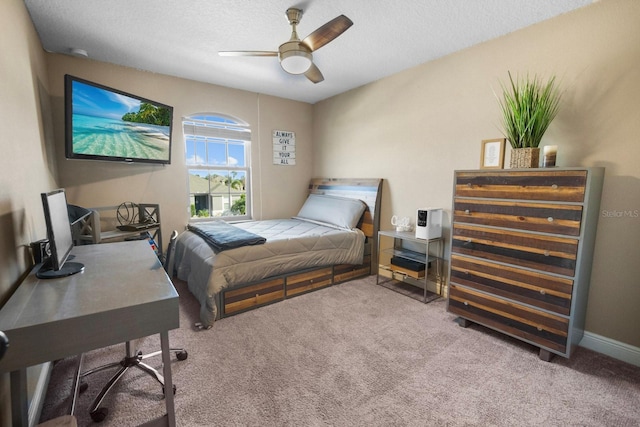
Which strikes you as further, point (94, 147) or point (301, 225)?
point (301, 225)

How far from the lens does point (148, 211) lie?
345 cm

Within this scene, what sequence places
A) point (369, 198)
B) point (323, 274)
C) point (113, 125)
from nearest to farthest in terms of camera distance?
point (113, 125) → point (323, 274) → point (369, 198)

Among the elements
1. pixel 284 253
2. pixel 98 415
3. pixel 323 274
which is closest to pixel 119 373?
pixel 98 415

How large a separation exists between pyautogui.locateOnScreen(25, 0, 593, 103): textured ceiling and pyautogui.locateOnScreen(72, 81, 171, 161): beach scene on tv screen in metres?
0.50

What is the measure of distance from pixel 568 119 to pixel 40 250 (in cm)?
373

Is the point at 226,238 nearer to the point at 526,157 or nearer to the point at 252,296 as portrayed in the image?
the point at 252,296

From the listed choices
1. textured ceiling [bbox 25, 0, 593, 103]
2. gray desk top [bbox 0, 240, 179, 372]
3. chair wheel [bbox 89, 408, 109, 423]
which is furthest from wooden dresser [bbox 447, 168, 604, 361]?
chair wheel [bbox 89, 408, 109, 423]

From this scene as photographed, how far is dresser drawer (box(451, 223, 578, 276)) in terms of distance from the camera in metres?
1.89

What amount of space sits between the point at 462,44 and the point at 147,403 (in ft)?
12.2

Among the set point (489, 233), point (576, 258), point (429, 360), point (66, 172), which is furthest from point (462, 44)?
point (66, 172)

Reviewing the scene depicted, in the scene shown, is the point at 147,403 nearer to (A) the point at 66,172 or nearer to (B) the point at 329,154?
(A) the point at 66,172

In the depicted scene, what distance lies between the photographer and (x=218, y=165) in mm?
4039

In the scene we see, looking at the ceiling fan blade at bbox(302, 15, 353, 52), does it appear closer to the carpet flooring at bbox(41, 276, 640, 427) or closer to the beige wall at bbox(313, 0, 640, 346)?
the beige wall at bbox(313, 0, 640, 346)

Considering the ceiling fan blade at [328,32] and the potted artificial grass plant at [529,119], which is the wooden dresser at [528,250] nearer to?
the potted artificial grass plant at [529,119]
